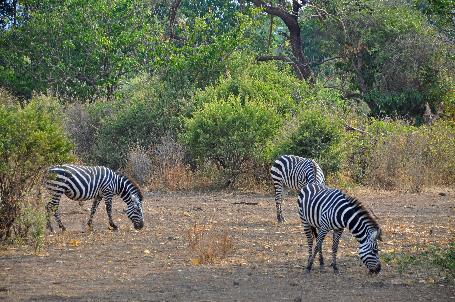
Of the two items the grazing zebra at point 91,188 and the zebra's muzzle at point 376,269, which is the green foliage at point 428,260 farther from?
the grazing zebra at point 91,188

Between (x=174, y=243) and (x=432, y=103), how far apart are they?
71.2 feet

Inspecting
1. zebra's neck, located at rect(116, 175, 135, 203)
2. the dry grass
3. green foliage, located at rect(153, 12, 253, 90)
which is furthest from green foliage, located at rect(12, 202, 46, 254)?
green foliage, located at rect(153, 12, 253, 90)

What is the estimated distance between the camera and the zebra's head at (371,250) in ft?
39.0

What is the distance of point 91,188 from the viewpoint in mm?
17453

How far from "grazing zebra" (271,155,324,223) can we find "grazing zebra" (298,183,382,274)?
5.37 metres

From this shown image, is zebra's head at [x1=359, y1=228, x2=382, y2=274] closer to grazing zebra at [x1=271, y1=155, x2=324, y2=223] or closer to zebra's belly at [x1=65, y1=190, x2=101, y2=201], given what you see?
grazing zebra at [x1=271, y1=155, x2=324, y2=223]

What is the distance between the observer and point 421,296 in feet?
36.5

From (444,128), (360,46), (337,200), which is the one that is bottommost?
(337,200)

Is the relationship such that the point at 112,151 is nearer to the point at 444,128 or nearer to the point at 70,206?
the point at 70,206

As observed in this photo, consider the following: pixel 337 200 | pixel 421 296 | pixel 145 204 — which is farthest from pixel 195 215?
pixel 421 296

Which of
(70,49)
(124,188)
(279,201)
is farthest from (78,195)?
(70,49)

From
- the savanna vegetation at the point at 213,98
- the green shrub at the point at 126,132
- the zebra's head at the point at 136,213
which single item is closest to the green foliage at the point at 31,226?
the savanna vegetation at the point at 213,98

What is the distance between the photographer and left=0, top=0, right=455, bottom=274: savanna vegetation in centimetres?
2511

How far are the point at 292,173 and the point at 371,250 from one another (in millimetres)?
7665
